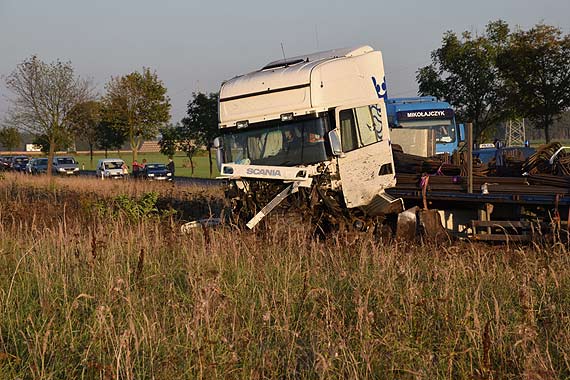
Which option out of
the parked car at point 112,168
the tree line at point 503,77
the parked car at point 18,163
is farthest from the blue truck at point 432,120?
the parked car at point 18,163

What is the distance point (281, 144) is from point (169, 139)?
115ft

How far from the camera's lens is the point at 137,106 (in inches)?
1816

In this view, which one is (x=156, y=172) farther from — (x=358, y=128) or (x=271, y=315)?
(x=271, y=315)

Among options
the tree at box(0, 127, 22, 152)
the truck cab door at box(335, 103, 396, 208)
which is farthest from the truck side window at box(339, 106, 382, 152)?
the tree at box(0, 127, 22, 152)

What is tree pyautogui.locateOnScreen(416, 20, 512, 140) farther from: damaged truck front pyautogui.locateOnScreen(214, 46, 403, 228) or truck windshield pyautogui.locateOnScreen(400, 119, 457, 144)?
damaged truck front pyautogui.locateOnScreen(214, 46, 403, 228)

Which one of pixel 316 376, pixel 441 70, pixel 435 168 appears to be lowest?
pixel 316 376

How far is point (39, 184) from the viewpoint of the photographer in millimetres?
28812

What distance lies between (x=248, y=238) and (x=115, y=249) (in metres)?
1.61

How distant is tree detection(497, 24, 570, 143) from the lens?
32.8m

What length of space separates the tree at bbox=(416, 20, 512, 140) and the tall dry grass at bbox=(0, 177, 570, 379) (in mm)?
30091

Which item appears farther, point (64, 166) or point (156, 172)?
point (64, 166)

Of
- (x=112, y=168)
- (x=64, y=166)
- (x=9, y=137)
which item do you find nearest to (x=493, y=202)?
(x=112, y=168)

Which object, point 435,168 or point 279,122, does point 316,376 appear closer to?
point 279,122

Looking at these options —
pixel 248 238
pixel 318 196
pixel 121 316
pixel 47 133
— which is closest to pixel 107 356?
pixel 121 316
